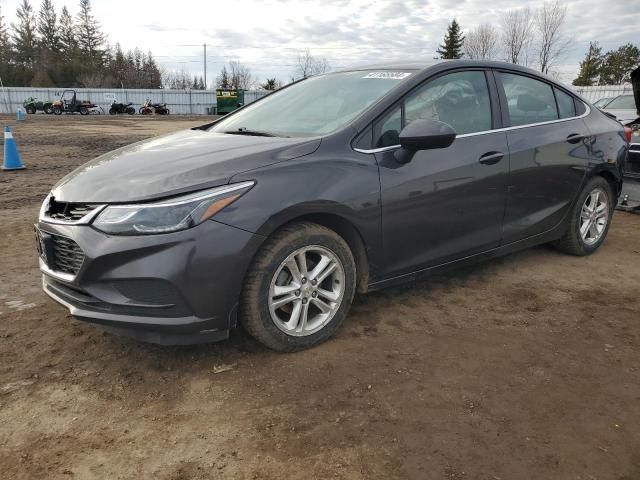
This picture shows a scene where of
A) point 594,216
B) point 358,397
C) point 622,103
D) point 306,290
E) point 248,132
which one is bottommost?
point 358,397

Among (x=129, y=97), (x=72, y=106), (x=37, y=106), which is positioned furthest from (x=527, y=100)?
(x=129, y=97)

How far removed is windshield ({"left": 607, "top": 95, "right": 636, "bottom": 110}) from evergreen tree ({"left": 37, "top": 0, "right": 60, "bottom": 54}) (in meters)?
73.8

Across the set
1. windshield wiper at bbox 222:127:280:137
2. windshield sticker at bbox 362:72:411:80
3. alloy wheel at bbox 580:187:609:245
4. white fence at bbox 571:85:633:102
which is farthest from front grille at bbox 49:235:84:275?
white fence at bbox 571:85:633:102

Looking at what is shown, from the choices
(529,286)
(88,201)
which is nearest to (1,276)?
(88,201)

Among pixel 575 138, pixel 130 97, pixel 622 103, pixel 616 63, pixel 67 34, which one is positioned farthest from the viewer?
pixel 67 34

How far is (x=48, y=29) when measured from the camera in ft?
230

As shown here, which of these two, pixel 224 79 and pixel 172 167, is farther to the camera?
pixel 224 79

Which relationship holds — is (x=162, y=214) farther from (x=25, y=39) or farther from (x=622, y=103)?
(x=25, y=39)

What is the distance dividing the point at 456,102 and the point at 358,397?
2141mm

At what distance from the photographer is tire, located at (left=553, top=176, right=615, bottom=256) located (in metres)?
4.44

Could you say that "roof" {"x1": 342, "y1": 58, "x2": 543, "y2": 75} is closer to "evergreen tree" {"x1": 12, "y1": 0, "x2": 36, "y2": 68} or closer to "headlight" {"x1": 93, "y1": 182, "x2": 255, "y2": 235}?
"headlight" {"x1": 93, "y1": 182, "x2": 255, "y2": 235}

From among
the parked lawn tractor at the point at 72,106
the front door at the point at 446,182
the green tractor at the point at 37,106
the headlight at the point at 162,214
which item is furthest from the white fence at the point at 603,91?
the green tractor at the point at 37,106

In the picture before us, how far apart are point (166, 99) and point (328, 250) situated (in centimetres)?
5117

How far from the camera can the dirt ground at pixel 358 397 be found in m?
2.05
